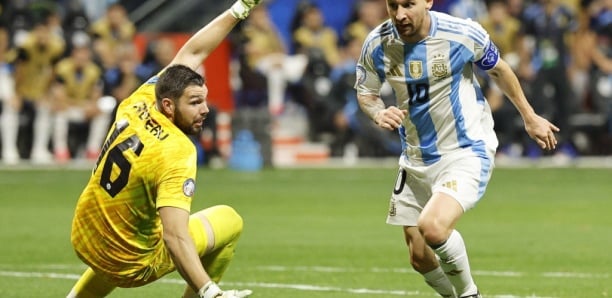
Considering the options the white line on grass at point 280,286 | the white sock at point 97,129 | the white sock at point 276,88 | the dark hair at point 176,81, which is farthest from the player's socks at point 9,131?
the dark hair at point 176,81

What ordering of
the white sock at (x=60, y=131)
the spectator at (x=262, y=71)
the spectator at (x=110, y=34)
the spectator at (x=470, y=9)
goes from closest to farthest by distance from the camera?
the spectator at (x=262, y=71), the white sock at (x=60, y=131), the spectator at (x=110, y=34), the spectator at (x=470, y=9)

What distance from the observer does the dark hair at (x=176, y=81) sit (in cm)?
833

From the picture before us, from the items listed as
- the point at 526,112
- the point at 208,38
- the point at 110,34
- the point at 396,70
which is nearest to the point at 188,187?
the point at 208,38

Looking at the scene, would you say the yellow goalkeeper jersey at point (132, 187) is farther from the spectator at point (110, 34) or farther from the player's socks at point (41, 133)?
the spectator at point (110, 34)

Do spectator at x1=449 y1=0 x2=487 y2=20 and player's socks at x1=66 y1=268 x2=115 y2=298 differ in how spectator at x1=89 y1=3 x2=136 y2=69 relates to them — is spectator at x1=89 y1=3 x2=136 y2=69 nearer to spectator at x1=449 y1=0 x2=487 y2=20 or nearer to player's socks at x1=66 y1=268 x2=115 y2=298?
spectator at x1=449 y1=0 x2=487 y2=20

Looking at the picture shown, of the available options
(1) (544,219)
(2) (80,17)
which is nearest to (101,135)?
(2) (80,17)

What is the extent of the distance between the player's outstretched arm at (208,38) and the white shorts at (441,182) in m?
1.47

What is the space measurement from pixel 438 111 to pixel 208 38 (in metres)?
1.60

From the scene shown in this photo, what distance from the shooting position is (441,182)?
945cm

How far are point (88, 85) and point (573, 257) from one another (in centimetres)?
1690

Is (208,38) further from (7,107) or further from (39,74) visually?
(39,74)

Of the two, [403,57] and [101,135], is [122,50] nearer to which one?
[101,135]

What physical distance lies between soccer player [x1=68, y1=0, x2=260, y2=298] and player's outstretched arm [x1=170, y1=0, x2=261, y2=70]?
521mm

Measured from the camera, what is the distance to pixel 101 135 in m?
28.4
